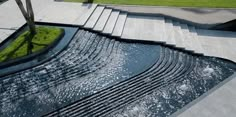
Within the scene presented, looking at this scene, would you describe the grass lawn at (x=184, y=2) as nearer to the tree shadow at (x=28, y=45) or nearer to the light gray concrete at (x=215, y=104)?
the tree shadow at (x=28, y=45)

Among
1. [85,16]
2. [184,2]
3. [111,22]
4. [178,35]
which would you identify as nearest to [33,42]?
[85,16]

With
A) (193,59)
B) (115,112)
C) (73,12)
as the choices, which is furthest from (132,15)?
(115,112)

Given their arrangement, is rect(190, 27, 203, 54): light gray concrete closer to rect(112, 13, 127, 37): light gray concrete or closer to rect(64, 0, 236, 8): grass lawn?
rect(64, 0, 236, 8): grass lawn

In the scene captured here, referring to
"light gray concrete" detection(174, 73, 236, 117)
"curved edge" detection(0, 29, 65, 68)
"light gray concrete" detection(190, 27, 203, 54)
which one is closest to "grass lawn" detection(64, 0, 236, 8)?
"light gray concrete" detection(190, 27, 203, 54)

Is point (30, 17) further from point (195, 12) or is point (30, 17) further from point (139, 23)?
point (195, 12)

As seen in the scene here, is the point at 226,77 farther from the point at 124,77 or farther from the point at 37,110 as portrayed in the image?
the point at 37,110

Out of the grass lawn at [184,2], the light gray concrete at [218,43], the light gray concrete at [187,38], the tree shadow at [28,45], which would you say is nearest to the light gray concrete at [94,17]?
the grass lawn at [184,2]
